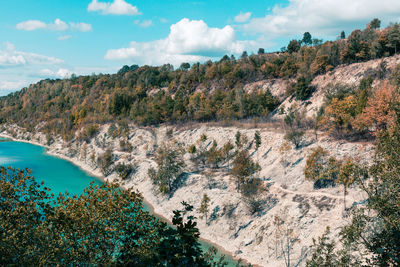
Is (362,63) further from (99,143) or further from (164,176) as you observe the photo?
(99,143)

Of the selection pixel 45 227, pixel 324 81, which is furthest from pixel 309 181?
pixel 324 81

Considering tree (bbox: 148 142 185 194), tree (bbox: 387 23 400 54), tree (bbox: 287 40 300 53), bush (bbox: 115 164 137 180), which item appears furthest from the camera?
tree (bbox: 287 40 300 53)

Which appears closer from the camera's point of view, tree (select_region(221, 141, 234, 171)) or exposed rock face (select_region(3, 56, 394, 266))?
exposed rock face (select_region(3, 56, 394, 266))

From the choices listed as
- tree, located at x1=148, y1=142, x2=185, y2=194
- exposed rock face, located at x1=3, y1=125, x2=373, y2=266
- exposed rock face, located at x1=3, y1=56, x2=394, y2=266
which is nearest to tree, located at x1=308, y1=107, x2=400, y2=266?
exposed rock face, located at x1=3, y1=56, x2=394, y2=266

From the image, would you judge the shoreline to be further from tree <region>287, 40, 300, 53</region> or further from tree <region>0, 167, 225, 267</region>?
tree <region>287, 40, 300, 53</region>

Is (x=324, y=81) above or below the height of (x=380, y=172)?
above

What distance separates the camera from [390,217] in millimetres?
19719

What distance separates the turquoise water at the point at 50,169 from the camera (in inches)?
3126

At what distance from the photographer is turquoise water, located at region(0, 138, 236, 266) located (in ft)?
260

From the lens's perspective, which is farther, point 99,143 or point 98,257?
point 99,143

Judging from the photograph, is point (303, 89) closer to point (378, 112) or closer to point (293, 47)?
point (378, 112)

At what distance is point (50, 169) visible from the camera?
101125 mm

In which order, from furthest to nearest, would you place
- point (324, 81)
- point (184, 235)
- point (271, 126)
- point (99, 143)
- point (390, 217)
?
point (99, 143), point (324, 81), point (271, 126), point (390, 217), point (184, 235)

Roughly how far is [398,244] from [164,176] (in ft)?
170
